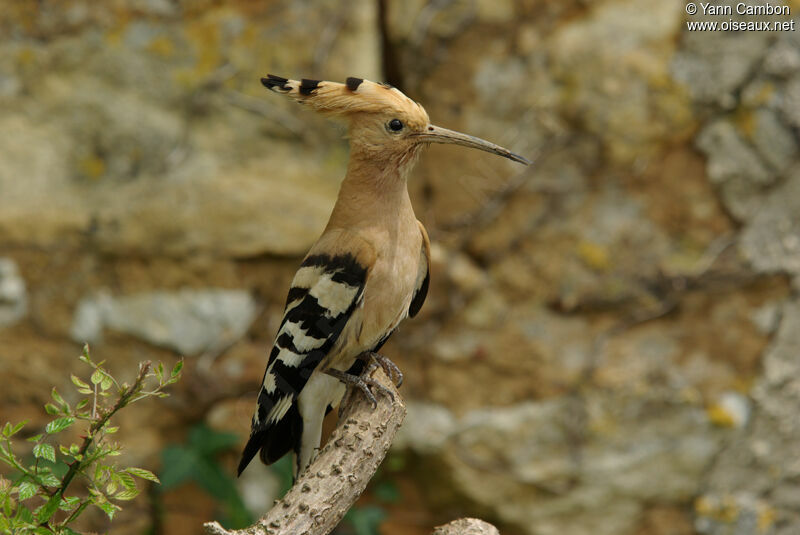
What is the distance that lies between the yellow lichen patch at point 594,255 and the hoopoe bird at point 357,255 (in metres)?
1.10

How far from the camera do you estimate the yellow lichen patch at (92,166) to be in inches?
116

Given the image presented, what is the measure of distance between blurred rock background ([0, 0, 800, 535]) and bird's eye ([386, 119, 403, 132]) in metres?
1.24

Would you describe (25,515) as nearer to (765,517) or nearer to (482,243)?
(482,243)

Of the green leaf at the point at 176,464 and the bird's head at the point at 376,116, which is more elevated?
the bird's head at the point at 376,116

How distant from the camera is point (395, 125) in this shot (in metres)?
1.66

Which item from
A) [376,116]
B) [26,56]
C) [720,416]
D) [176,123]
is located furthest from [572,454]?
[26,56]

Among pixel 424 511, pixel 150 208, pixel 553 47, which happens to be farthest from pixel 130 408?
pixel 553 47

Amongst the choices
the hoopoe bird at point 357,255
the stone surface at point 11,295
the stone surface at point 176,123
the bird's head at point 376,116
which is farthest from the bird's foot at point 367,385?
the stone surface at point 11,295

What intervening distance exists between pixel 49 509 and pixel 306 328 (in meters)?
0.78

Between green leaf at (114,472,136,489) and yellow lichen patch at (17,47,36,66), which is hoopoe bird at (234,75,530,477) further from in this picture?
yellow lichen patch at (17,47,36,66)

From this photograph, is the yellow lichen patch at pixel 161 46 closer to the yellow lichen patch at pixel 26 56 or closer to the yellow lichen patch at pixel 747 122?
the yellow lichen patch at pixel 26 56

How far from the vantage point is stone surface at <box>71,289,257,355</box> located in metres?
2.87

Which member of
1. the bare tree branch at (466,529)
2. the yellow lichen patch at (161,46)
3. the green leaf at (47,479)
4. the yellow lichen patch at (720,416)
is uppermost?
the yellow lichen patch at (161,46)

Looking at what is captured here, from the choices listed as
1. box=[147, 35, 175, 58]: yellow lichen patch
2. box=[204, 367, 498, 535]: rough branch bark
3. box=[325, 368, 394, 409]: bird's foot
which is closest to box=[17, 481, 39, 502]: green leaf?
box=[204, 367, 498, 535]: rough branch bark
